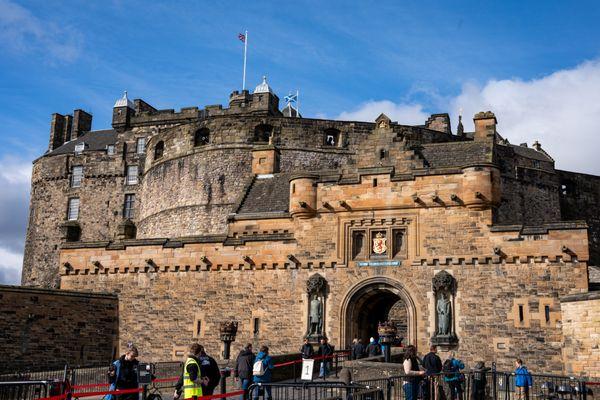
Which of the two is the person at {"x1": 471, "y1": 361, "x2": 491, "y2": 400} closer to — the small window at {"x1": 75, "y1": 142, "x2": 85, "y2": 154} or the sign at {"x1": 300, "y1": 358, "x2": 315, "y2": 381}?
the sign at {"x1": 300, "y1": 358, "x2": 315, "y2": 381}

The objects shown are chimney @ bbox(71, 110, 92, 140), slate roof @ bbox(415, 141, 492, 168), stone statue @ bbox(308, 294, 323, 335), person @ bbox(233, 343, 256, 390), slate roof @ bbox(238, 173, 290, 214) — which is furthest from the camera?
chimney @ bbox(71, 110, 92, 140)

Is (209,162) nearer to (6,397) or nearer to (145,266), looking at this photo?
(145,266)

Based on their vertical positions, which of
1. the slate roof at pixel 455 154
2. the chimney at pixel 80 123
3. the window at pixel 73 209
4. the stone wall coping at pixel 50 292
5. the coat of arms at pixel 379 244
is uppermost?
the chimney at pixel 80 123

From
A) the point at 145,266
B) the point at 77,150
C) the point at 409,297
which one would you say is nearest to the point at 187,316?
the point at 145,266

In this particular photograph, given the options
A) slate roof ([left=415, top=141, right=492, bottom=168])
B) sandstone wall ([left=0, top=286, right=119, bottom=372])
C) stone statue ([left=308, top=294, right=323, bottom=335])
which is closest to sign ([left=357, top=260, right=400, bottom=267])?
stone statue ([left=308, top=294, right=323, bottom=335])

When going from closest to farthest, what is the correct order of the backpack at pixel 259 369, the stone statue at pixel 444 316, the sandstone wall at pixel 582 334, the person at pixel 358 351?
1. the backpack at pixel 259 369
2. the sandstone wall at pixel 582 334
3. the person at pixel 358 351
4. the stone statue at pixel 444 316

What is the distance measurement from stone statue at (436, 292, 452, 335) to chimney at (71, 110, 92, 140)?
1729 inches

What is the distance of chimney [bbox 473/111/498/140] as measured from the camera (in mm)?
38406

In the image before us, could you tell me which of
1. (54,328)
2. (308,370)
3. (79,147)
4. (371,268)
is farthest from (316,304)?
(79,147)

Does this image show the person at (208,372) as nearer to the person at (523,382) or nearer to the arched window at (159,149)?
the person at (523,382)

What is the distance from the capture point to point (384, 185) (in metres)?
26.5

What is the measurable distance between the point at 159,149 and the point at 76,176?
12.7 metres

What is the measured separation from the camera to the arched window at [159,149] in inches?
1781

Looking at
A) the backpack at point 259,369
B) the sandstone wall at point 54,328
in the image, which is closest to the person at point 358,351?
the backpack at point 259,369
